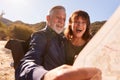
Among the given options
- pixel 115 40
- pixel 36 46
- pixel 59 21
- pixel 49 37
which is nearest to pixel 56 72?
pixel 115 40

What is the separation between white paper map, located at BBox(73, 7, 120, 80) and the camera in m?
0.60

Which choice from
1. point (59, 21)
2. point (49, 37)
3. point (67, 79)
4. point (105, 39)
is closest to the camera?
point (67, 79)

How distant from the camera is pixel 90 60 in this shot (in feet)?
2.01

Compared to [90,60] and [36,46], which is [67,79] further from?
[36,46]

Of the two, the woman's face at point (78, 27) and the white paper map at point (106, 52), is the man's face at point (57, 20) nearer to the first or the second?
the woman's face at point (78, 27)

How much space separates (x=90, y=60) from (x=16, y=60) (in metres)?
2.03

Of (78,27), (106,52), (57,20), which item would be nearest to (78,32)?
(78,27)

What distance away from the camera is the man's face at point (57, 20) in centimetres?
277

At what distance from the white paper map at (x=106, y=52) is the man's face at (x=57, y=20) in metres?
2.11

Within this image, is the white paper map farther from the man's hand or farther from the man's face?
the man's face

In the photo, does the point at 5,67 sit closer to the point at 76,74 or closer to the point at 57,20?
the point at 57,20

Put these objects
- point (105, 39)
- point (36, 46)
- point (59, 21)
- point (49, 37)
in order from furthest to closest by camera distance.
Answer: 1. point (59, 21)
2. point (49, 37)
3. point (36, 46)
4. point (105, 39)

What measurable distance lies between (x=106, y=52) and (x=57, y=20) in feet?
7.08

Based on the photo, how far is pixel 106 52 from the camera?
2.05ft
